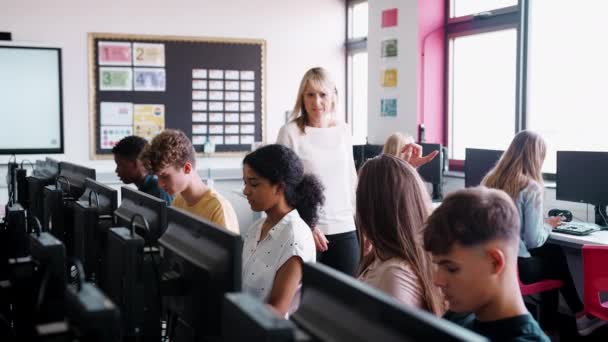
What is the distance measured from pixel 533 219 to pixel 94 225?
2.42 meters

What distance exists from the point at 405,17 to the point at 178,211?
14.1 feet

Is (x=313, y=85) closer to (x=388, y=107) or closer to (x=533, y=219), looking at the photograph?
(x=533, y=219)

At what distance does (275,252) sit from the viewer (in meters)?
1.79

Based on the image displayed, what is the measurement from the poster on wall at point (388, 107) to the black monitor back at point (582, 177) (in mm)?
1643

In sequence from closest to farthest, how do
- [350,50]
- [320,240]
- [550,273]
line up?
[320,240] → [550,273] → [350,50]

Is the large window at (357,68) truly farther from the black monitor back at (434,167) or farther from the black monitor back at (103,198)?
the black monitor back at (103,198)

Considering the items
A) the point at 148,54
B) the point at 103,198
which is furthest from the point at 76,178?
the point at 148,54

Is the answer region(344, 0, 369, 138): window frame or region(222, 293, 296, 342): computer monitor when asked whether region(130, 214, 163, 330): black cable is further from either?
region(344, 0, 369, 138): window frame

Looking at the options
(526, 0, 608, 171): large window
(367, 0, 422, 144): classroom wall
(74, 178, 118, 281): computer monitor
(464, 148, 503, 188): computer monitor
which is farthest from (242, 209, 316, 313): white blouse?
(367, 0, 422, 144): classroom wall

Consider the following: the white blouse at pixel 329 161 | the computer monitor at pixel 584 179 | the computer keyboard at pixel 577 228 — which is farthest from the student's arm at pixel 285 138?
the computer monitor at pixel 584 179

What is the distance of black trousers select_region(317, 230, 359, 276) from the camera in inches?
110

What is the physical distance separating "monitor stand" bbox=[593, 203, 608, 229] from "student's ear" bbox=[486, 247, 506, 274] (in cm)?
288

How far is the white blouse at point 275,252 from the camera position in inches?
69.1

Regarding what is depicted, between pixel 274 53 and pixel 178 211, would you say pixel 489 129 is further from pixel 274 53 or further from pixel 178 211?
pixel 178 211
